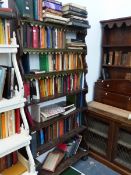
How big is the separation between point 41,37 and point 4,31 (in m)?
0.40

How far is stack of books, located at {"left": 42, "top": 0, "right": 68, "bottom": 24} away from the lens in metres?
1.56

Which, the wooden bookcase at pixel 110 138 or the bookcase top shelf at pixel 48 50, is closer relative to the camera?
the bookcase top shelf at pixel 48 50

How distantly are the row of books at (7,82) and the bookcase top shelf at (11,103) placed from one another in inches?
1.7

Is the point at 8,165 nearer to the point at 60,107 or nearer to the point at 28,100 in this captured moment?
the point at 28,100

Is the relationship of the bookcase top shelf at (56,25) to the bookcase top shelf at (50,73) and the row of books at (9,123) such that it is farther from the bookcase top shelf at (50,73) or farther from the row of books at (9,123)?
the row of books at (9,123)

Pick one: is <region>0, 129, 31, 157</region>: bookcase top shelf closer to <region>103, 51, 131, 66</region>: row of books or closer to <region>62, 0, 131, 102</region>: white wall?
<region>62, 0, 131, 102</region>: white wall

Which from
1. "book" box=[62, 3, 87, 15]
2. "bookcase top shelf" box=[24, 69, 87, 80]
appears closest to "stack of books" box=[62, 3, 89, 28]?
"book" box=[62, 3, 87, 15]

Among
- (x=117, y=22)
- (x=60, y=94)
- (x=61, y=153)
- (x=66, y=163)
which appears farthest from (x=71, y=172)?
(x=117, y=22)

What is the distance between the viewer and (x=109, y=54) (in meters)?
2.44

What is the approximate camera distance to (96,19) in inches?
93.7

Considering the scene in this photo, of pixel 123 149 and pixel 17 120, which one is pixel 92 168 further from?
pixel 17 120

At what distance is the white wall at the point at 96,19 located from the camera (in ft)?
7.62

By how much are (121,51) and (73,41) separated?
0.78 metres

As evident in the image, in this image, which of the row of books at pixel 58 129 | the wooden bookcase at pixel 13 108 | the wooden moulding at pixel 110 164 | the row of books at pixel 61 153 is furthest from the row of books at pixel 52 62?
the wooden moulding at pixel 110 164
